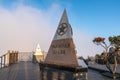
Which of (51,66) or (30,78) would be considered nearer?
(51,66)

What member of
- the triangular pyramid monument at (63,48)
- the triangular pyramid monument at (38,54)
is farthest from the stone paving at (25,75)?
the triangular pyramid monument at (38,54)

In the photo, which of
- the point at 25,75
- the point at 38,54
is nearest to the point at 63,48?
the point at 25,75

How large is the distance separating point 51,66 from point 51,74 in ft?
1.89

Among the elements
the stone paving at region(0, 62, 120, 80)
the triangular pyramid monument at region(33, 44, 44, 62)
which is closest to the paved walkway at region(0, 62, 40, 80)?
the stone paving at region(0, 62, 120, 80)

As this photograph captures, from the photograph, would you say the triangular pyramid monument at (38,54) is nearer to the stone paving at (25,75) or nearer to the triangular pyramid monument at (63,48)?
the stone paving at (25,75)

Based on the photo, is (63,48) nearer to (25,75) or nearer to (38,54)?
(25,75)

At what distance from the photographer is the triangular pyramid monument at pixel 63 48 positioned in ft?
40.6

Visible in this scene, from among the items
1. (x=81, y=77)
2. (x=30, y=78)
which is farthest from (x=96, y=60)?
(x=81, y=77)

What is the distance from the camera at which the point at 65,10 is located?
14352 mm

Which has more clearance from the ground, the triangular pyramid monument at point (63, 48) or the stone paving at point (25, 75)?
the triangular pyramid monument at point (63, 48)

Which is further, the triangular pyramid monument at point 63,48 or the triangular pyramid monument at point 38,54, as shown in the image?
the triangular pyramid monument at point 38,54

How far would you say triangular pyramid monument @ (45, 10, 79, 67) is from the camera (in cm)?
1237

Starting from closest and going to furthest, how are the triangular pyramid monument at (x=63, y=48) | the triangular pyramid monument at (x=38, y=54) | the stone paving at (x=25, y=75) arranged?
1. the triangular pyramid monument at (x=63, y=48)
2. the stone paving at (x=25, y=75)
3. the triangular pyramid monument at (x=38, y=54)

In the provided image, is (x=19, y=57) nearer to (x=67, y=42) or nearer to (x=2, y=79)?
(x=2, y=79)
